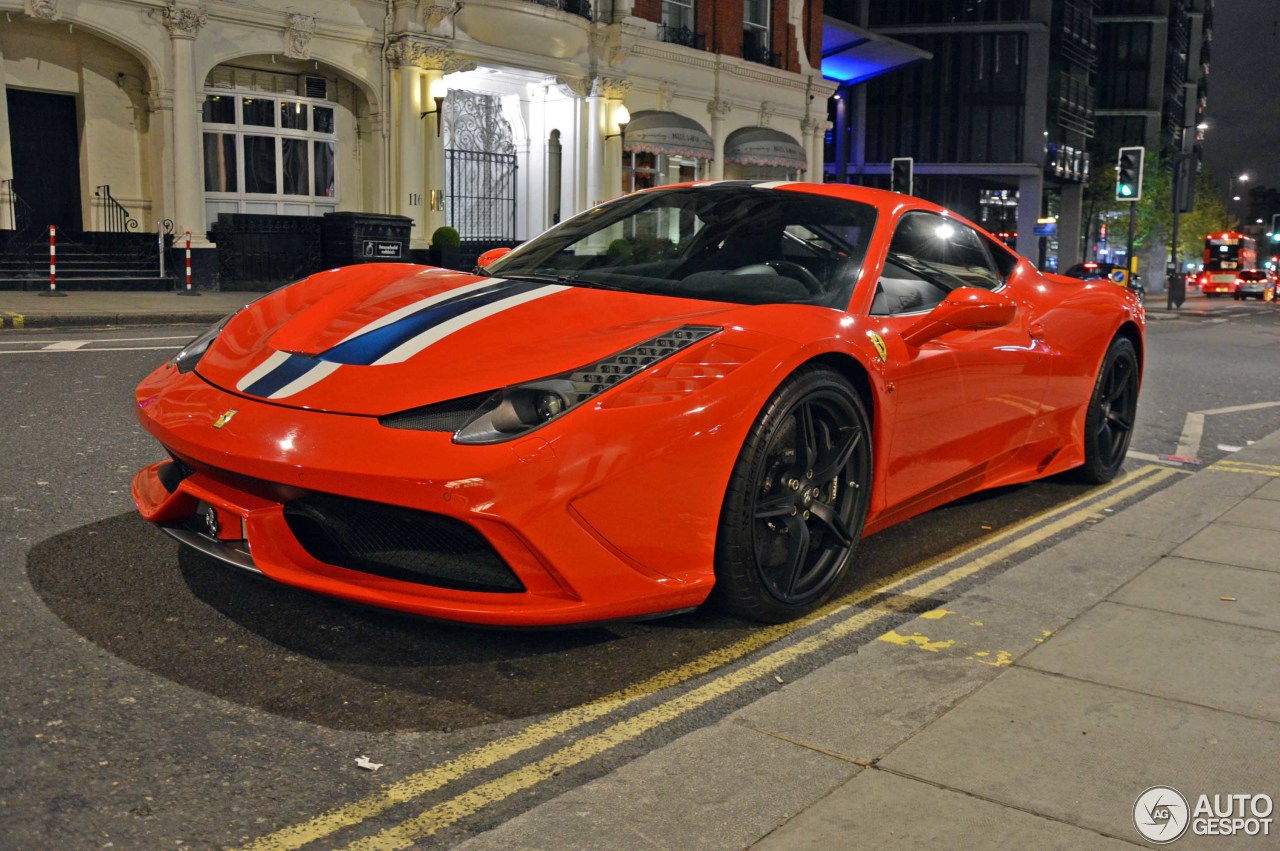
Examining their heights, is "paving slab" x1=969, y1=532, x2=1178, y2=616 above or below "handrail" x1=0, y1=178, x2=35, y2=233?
below

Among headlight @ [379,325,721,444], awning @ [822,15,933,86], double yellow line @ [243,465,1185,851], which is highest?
awning @ [822,15,933,86]

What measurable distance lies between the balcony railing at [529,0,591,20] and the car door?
21.4 metres

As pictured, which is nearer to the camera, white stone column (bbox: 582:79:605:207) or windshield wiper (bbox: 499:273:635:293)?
windshield wiper (bbox: 499:273:635:293)

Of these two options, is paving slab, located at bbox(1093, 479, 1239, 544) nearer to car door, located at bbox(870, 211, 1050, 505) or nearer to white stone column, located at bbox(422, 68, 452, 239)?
car door, located at bbox(870, 211, 1050, 505)

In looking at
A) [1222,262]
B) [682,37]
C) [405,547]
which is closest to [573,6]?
[682,37]

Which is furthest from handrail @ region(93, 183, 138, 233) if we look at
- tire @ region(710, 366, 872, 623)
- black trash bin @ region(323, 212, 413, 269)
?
tire @ region(710, 366, 872, 623)

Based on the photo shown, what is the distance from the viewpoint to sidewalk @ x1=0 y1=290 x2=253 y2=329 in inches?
519

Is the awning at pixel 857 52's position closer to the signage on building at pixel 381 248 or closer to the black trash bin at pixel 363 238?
the black trash bin at pixel 363 238

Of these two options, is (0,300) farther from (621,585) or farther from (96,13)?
(621,585)

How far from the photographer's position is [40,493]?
15.3ft

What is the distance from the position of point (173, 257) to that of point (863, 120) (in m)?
40.4

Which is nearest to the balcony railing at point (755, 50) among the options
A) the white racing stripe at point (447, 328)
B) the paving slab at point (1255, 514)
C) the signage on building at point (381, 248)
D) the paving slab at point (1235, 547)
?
the signage on building at point (381, 248)

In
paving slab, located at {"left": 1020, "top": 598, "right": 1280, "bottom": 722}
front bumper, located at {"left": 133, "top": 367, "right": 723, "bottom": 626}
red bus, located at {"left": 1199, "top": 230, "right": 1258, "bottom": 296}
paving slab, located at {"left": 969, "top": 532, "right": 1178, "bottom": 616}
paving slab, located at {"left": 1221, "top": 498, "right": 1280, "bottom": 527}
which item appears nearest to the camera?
front bumper, located at {"left": 133, "top": 367, "right": 723, "bottom": 626}

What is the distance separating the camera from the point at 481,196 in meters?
26.1
